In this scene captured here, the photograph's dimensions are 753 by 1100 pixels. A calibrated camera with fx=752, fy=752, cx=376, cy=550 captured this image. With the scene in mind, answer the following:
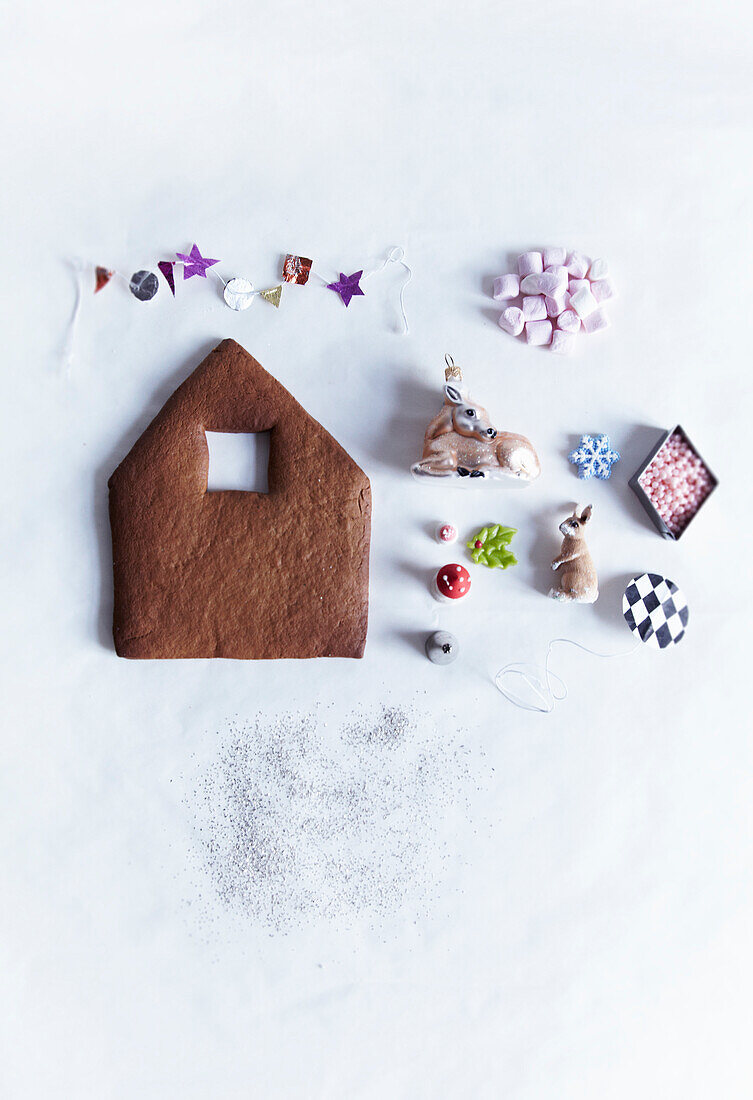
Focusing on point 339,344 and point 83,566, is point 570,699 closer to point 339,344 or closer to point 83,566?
point 339,344

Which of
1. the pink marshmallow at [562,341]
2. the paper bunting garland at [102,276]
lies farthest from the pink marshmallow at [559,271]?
the paper bunting garland at [102,276]

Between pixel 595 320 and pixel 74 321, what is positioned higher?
pixel 595 320

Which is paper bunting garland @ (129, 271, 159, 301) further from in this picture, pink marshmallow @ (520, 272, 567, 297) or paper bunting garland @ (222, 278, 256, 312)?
pink marshmallow @ (520, 272, 567, 297)

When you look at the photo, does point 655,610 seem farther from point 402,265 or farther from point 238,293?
point 238,293

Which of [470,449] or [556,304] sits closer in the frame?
[470,449]

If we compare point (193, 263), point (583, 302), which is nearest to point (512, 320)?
point (583, 302)

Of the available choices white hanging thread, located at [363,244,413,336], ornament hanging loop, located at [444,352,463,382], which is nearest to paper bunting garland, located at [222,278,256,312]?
white hanging thread, located at [363,244,413,336]
